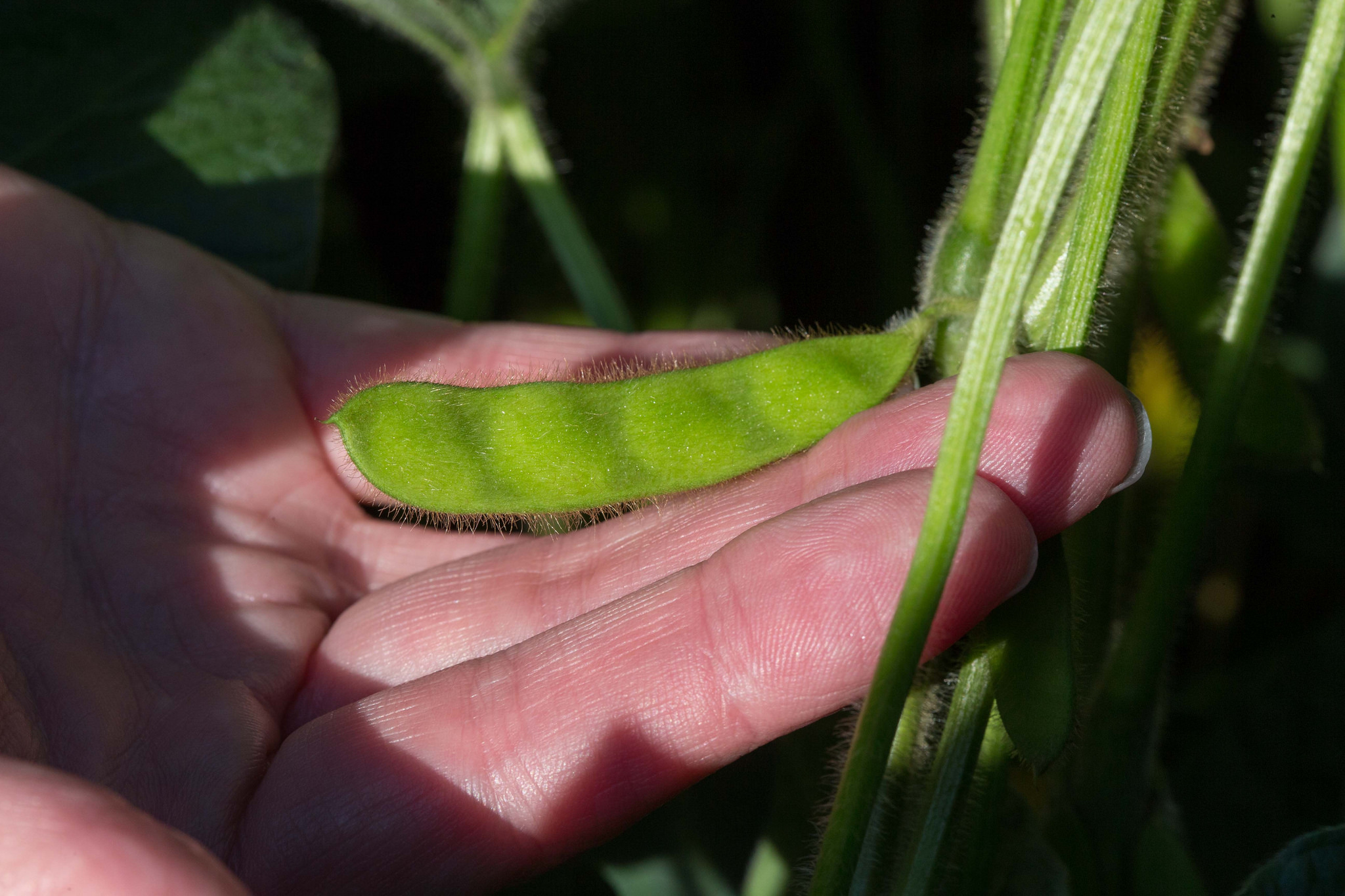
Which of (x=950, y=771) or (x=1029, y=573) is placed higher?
(x=1029, y=573)

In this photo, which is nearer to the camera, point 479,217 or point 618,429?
point 618,429

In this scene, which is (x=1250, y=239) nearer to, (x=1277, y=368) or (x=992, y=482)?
(x=1277, y=368)

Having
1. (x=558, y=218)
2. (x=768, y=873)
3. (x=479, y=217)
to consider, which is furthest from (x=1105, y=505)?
(x=479, y=217)

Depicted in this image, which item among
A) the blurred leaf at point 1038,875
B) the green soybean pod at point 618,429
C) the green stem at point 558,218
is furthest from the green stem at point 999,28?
the blurred leaf at point 1038,875

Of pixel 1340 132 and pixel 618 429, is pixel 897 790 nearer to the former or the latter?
pixel 618 429

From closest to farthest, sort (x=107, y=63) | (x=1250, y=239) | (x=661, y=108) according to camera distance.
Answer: (x=1250, y=239) → (x=107, y=63) → (x=661, y=108)

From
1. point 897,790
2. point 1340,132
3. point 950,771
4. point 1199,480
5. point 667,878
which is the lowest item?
point 667,878

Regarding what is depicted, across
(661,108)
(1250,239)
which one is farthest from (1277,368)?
(661,108)

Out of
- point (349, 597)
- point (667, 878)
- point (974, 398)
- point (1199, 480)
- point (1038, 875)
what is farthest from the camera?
point (667, 878)
